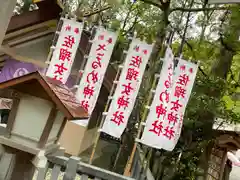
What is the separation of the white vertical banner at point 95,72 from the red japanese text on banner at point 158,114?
1575 millimetres

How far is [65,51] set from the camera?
8398 mm

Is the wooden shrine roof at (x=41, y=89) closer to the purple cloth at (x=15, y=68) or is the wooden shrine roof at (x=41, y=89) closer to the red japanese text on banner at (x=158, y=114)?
the red japanese text on banner at (x=158, y=114)

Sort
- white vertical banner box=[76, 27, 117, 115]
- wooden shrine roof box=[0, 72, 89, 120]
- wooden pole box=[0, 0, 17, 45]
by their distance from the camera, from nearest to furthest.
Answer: wooden pole box=[0, 0, 17, 45] → wooden shrine roof box=[0, 72, 89, 120] → white vertical banner box=[76, 27, 117, 115]

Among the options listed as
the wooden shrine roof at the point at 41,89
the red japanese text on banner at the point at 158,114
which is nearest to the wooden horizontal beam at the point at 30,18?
the red japanese text on banner at the point at 158,114

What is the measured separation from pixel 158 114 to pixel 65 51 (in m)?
3.00

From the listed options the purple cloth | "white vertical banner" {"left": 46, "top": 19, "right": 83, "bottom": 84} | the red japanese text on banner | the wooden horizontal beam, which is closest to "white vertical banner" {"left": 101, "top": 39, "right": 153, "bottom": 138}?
the red japanese text on banner

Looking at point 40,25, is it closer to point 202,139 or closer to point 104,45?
point 104,45

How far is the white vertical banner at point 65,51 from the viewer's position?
8.35 meters

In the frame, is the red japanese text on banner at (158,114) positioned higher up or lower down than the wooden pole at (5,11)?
higher up

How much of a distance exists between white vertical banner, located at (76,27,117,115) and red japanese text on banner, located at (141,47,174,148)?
5.17 ft

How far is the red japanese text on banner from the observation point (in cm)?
762

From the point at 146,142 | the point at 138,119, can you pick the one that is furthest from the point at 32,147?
the point at 138,119

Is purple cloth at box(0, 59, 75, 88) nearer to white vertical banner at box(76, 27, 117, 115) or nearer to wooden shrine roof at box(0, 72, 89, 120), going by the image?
white vertical banner at box(76, 27, 117, 115)

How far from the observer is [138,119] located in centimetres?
1048
